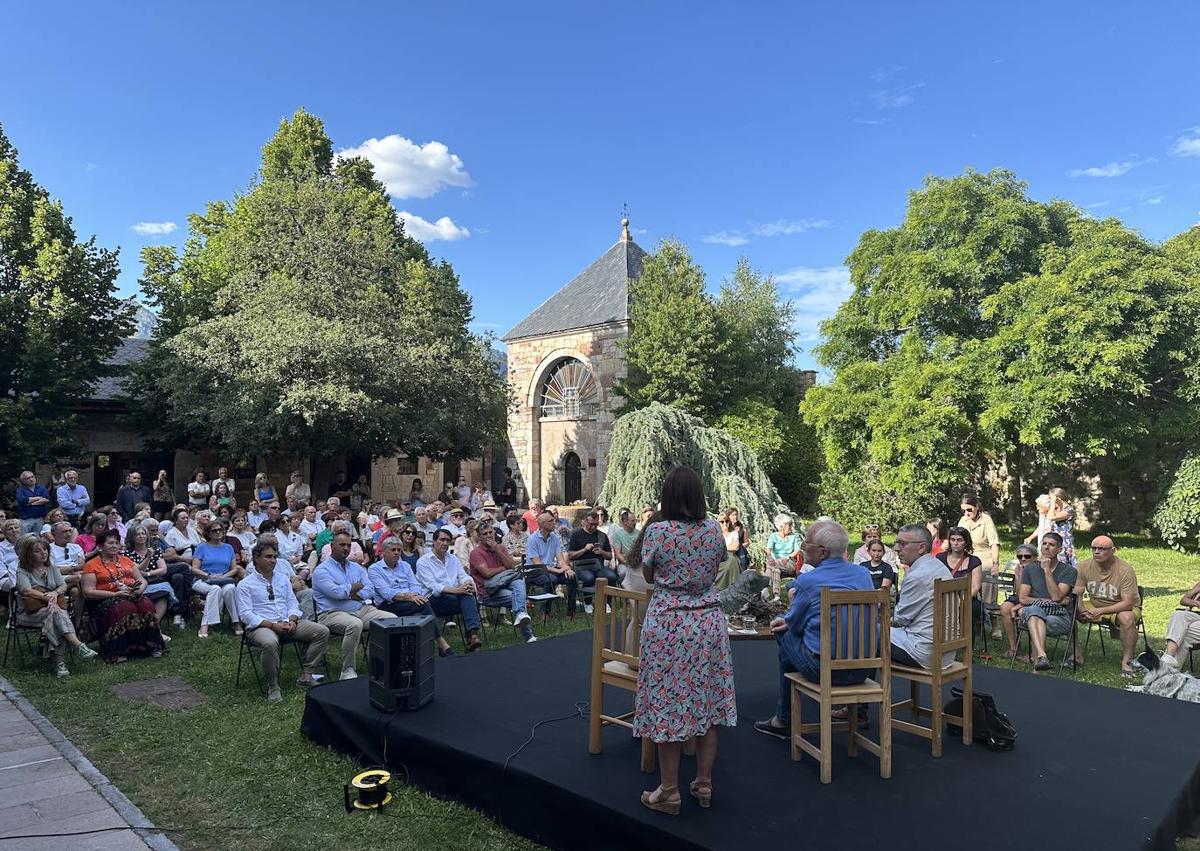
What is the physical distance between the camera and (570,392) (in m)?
26.9

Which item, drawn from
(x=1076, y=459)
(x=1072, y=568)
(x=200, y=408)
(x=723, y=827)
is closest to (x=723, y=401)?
(x=1076, y=459)

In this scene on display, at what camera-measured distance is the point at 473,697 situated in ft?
16.9

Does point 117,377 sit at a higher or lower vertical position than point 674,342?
lower

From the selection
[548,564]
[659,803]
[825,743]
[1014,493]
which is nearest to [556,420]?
[1014,493]

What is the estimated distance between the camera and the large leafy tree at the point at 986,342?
14758 millimetres

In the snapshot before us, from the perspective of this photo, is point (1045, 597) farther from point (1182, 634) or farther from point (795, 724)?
point (795, 724)

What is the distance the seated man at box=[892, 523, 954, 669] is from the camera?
4.42 m

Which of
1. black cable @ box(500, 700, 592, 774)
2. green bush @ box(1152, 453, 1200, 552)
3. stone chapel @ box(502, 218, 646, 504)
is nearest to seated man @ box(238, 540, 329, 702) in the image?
black cable @ box(500, 700, 592, 774)

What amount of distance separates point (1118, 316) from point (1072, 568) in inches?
379

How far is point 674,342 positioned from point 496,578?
569 inches

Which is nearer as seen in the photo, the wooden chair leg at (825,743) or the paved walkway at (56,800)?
the paved walkway at (56,800)

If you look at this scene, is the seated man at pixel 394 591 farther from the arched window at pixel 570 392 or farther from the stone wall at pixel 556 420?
the arched window at pixel 570 392

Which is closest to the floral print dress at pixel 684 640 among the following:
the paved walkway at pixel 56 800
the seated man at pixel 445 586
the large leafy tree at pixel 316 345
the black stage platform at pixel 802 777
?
the black stage platform at pixel 802 777

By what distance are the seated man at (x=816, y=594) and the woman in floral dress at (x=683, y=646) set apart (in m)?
0.69
